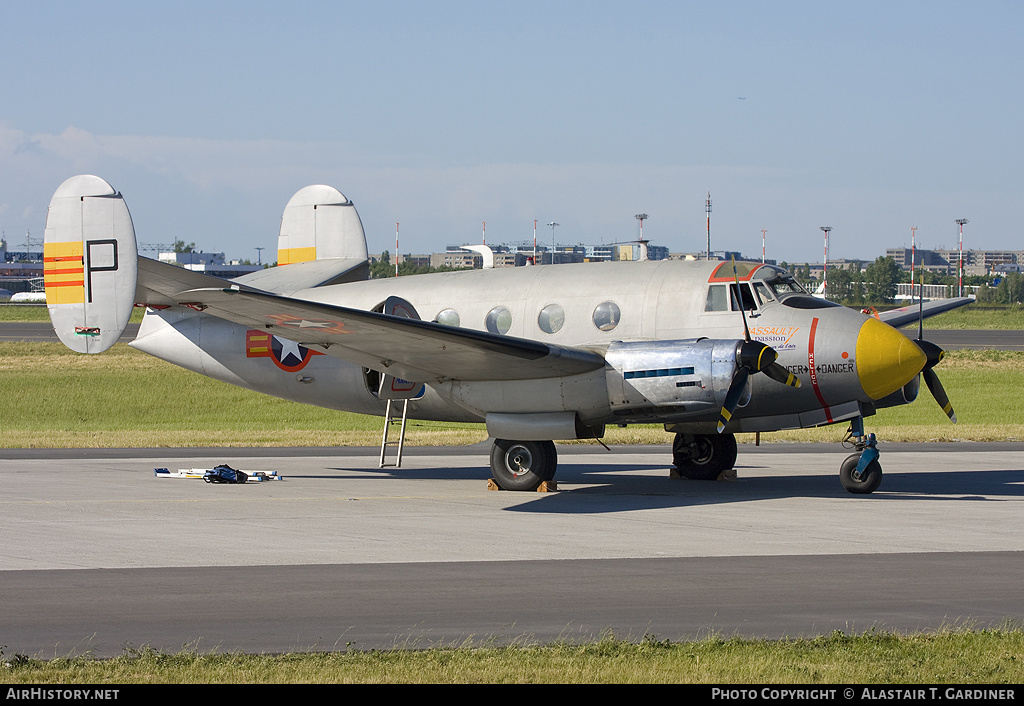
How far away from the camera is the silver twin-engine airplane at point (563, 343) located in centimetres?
1684

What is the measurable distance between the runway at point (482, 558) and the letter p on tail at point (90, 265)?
2.83m

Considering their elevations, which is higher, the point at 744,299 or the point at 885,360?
the point at 744,299

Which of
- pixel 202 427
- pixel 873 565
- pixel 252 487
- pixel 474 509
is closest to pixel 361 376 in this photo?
pixel 252 487

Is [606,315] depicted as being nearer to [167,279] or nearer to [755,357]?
[755,357]

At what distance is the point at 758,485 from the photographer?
20094 millimetres

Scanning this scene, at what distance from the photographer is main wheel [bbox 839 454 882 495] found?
18219 millimetres

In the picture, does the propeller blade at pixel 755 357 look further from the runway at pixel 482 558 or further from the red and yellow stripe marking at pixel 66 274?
the red and yellow stripe marking at pixel 66 274

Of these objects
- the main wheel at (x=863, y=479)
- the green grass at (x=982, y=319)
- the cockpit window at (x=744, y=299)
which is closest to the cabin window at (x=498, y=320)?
the cockpit window at (x=744, y=299)

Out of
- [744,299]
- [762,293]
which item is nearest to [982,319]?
[762,293]

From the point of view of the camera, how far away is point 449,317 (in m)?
20.1

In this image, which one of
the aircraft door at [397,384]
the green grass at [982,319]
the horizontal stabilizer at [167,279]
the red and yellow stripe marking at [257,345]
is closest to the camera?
the horizontal stabilizer at [167,279]

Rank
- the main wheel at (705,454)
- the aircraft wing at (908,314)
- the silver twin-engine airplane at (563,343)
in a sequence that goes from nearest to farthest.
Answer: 1. the silver twin-engine airplane at (563,343)
2. the main wheel at (705,454)
3. the aircraft wing at (908,314)

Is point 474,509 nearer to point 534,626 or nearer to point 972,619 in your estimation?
point 534,626

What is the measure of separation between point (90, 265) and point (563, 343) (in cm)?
804
